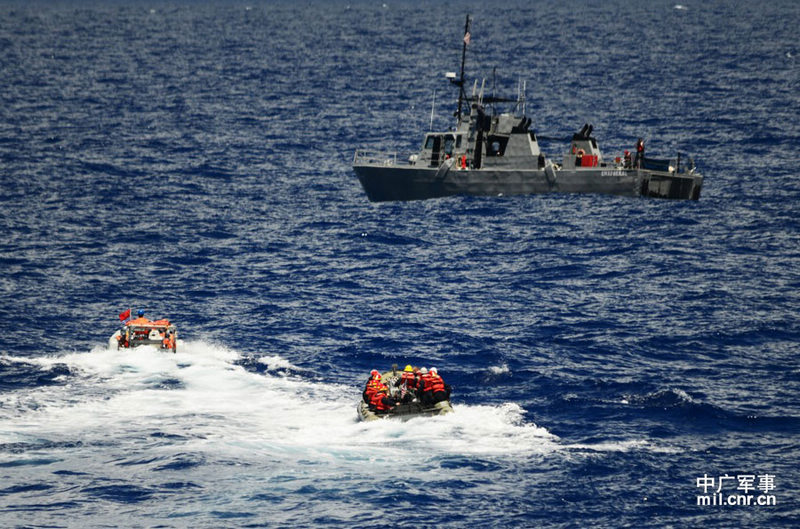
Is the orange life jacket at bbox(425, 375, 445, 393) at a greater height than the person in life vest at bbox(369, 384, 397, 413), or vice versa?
the orange life jacket at bbox(425, 375, 445, 393)

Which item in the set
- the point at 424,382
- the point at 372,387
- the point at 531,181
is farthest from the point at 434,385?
the point at 531,181

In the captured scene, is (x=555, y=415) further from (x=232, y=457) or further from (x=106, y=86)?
(x=106, y=86)

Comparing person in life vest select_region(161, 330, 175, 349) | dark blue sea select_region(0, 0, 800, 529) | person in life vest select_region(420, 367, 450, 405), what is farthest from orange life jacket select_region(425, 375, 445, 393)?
person in life vest select_region(161, 330, 175, 349)

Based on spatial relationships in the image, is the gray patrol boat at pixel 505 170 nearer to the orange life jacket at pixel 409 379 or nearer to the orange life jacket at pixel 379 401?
the orange life jacket at pixel 409 379

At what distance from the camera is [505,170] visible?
89.9m

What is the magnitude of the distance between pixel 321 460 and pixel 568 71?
436 ft

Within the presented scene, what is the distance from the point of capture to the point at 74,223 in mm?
84625

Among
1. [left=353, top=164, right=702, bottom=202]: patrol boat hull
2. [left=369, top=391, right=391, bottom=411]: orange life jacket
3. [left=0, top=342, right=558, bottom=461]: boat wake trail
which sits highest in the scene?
[left=353, top=164, right=702, bottom=202]: patrol boat hull

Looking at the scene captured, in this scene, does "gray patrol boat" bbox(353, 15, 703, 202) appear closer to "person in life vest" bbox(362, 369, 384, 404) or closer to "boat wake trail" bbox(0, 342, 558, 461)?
"boat wake trail" bbox(0, 342, 558, 461)

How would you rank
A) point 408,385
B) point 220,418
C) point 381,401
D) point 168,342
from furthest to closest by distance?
1. point 168,342
2. point 220,418
3. point 408,385
4. point 381,401

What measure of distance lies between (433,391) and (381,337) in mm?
12064

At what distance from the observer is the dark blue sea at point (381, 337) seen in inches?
1727

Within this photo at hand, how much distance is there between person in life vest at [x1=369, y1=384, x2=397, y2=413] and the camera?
1957 inches

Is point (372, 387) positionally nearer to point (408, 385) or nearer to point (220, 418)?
point (408, 385)
